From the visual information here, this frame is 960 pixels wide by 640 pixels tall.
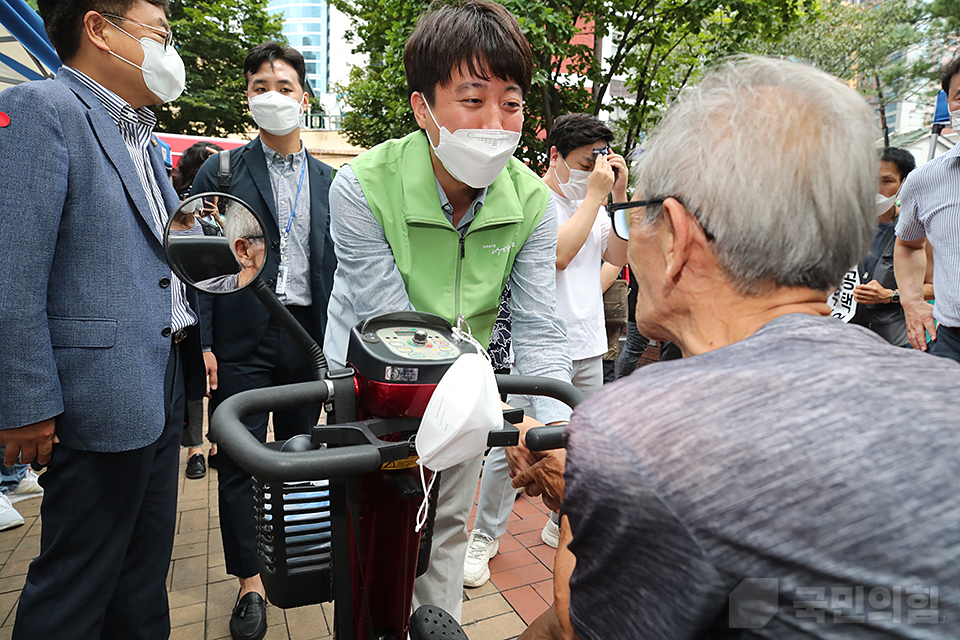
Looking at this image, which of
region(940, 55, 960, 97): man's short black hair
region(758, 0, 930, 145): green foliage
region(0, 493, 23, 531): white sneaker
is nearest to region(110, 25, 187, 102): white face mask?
region(0, 493, 23, 531): white sneaker

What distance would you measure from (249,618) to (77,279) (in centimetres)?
163

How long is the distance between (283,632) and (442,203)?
195 centimetres

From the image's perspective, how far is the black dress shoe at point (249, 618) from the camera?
257 cm

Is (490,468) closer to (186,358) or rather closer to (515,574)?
(515,574)

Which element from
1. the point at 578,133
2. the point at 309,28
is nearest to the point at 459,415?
the point at 578,133

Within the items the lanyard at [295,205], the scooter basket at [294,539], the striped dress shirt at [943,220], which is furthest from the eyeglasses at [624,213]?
the striped dress shirt at [943,220]

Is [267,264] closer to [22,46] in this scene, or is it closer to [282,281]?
[282,281]

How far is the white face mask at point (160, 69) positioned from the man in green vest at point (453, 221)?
2.44ft

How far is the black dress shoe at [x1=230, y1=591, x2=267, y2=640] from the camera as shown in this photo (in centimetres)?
257

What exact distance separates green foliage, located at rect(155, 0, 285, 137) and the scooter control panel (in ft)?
63.1

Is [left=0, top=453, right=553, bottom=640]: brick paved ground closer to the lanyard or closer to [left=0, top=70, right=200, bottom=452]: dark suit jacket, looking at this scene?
[left=0, top=70, right=200, bottom=452]: dark suit jacket

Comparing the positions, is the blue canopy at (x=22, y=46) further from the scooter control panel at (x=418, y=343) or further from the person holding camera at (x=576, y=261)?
the scooter control panel at (x=418, y=343)

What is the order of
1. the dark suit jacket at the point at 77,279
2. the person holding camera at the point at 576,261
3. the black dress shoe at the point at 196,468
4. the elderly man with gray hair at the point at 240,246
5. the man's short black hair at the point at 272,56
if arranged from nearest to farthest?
the elderly man with gray hair at the point at 240,246
the dark suit jacket at the point at 77,279
the person holding camera at the point at 576,261
the man's short black hair at the point at 272,56
the black dress shoe at the point at 196,468

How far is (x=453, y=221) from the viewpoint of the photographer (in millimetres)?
1998
